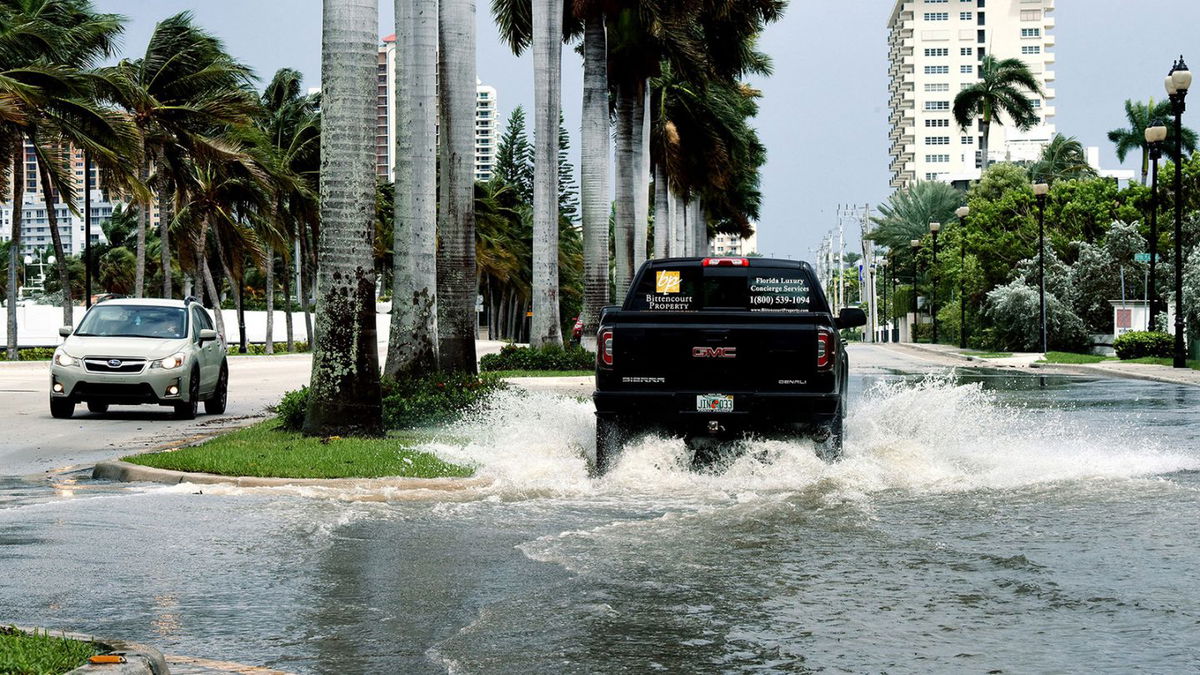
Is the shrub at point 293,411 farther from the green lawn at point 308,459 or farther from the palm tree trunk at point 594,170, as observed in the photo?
the palm tree trunk at point 594,170

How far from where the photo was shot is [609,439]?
12.4 m

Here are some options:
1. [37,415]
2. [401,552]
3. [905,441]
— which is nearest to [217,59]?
[37,415]

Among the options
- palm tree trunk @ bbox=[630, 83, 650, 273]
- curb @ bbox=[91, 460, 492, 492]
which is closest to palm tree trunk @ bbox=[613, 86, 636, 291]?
palm tree trunk @ bbox=[630, 83, 650, 273]

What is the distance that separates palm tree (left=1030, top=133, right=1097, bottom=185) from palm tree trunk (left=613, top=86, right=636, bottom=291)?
66.9m

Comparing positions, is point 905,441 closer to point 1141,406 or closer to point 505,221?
point 1141,406

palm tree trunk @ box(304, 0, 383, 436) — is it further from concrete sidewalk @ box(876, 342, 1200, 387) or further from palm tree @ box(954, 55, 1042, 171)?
palm tree @ box(954, 55, 1042, 171)

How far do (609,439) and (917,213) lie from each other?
333 feet

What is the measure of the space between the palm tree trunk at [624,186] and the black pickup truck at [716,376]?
28.2m

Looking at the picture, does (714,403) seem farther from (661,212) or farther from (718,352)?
(661,212)

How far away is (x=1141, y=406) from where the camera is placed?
906 inches

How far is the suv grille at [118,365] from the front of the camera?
21.6 metres

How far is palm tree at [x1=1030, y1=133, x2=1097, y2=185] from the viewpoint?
10462cm

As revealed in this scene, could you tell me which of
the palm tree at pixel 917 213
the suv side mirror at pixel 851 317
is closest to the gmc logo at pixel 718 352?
the suv side mirror at pixel 851 317

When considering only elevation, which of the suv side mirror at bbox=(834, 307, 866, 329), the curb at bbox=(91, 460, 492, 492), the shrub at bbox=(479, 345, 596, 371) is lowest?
the curb at bbox=(91, 460, 492, 492)
